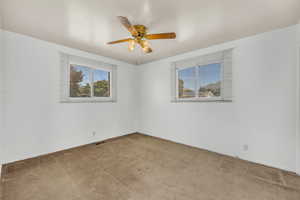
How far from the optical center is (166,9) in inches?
71.2

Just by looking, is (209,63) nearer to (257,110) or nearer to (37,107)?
(257,110)

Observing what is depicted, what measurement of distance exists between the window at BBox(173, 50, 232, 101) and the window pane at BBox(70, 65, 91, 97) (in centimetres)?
247

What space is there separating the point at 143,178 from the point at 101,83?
9.47 feet

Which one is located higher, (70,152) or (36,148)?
(36,148)

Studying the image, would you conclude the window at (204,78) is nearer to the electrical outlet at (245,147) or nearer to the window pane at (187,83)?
the window pane at (187,83)

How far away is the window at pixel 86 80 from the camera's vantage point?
3082mm

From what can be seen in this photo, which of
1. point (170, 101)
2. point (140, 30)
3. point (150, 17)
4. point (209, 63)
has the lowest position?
point (170, 101)

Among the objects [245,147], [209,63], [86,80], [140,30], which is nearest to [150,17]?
[140,30]

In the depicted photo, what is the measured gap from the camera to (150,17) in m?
1.98

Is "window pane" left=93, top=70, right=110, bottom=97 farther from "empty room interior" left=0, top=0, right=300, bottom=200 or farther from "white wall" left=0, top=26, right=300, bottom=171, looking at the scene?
"white wall" left=0, top=26, right=300, bottom=171

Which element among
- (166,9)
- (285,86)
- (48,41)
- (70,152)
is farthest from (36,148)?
(285,86)

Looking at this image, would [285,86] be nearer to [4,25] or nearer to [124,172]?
[124,172]

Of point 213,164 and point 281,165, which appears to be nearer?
point 281,165

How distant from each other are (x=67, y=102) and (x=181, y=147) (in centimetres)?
306
